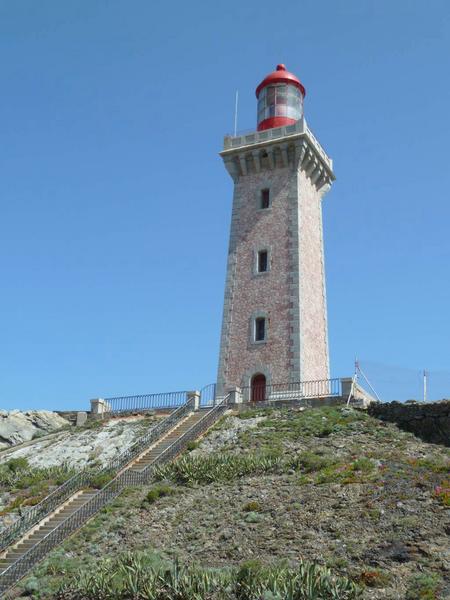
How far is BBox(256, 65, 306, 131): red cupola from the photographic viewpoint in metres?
41.3

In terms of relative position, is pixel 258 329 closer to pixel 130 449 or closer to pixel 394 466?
pixel 130 449

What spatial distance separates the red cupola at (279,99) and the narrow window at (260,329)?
11.0 metres

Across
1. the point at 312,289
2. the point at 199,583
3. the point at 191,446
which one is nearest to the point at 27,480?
the point at 191,446

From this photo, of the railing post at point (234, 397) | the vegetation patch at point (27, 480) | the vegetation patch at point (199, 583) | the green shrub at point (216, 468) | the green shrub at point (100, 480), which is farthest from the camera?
the railing post at point (234, 397)

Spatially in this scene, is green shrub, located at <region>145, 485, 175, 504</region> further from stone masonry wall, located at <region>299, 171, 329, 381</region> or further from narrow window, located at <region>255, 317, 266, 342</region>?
narrow window, located at <region>255, 317, 266, 342</region>

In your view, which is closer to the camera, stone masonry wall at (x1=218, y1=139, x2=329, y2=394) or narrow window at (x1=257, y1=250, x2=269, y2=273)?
stone masonry wall at (x1=218, y1=139, x2=329, y2=394)

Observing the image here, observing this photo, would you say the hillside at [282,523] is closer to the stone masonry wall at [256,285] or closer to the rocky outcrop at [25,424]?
the stone masonry wall at [256,285]

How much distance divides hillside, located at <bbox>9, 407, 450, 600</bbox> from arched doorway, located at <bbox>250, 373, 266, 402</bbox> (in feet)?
23.6

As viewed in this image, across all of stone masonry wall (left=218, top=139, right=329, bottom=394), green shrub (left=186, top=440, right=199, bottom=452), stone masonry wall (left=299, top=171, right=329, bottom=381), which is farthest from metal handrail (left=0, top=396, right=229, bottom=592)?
stone masonry wall (left=299, top=171, right=329, bottom=381)

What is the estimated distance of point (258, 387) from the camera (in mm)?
35250

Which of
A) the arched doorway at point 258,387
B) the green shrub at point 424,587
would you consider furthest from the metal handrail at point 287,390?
the green shrub at point 424,587

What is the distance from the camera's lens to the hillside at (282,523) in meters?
16.5

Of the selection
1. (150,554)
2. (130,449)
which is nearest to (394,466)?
(150,554)

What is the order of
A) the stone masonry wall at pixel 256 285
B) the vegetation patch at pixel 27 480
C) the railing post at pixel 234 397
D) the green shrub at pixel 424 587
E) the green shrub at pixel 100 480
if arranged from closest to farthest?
the green shrub at pixel 424 587, the green shrub at pixel 100 480, the vegetation patch at pixel 27 480, the railing post at pixel 234 397, the stone masonry wall at pixel 256 285
